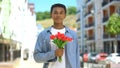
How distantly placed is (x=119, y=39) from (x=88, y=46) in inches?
1172

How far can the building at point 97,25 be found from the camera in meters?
66.8

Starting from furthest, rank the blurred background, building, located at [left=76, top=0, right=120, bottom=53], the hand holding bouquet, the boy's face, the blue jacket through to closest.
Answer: building, located at [left=76, top=0, right=120, bottom=53], the blurred background, the boy's face, the blue jacket, the hand holding bouquet

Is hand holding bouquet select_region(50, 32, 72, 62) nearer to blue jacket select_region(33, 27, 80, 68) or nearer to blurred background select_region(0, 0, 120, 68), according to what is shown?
blue jacket select_region(33, 27, 80, 68)

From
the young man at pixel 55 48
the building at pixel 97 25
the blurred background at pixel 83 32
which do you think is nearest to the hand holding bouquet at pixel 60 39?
the young man at pixel 55 48

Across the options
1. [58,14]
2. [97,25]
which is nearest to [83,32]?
[97,25]

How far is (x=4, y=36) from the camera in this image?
45.2 metres

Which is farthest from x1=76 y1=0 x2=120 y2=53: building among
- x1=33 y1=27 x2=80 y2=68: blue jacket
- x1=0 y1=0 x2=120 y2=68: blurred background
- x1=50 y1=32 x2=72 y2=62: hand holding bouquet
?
x1=50 y1=32 x2=72 y2=62: hand holding bouquet

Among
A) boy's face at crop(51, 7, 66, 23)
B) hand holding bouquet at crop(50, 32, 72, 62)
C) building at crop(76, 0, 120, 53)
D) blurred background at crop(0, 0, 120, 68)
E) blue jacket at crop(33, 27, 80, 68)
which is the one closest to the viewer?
hand holding bouquet at crop(50, 32, 72, 62)

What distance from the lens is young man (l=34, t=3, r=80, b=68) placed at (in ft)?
15.3

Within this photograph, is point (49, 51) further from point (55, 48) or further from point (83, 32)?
point (83, 32)

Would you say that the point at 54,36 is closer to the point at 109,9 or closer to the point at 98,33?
the point at 109,9

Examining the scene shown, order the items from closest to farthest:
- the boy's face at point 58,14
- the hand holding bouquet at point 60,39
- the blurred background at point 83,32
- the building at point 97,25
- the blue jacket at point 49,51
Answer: the hand holding bouquet at point 60,39, the blue jacket at point 49,51, the boy's face at point 58,14, the blurred background at point 83,32, the building at point 97,25

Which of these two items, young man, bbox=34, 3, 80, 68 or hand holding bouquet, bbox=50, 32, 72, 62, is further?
young man, bbox=34, 3, 80, 68

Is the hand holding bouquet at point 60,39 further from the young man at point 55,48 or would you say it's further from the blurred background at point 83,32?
the blurred background at point 83,32
